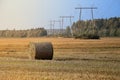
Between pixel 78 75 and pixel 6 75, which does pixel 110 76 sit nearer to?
pixel 78 75

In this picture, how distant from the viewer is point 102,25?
573 ft

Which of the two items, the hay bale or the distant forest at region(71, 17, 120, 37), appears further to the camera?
the distant forest at region(71, 17, 120, 37)

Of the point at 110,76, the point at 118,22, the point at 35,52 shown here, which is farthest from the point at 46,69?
the point at 118,22

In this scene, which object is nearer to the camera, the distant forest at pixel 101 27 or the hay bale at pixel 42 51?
the hay bale at pixel 42 51

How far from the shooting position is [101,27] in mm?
173250

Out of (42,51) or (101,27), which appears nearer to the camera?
(42,51)

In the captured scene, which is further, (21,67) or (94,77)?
(21,67)

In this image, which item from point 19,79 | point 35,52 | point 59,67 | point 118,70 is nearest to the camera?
point 19,79

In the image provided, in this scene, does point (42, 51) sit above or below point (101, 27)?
above

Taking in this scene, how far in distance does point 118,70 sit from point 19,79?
16.6ft

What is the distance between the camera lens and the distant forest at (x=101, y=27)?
154125 mm

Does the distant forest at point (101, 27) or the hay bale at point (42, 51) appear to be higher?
the hay bale at point (42, 51)

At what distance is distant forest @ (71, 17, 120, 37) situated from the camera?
154125mm

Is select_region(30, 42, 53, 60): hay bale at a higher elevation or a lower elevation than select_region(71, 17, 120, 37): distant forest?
higher
